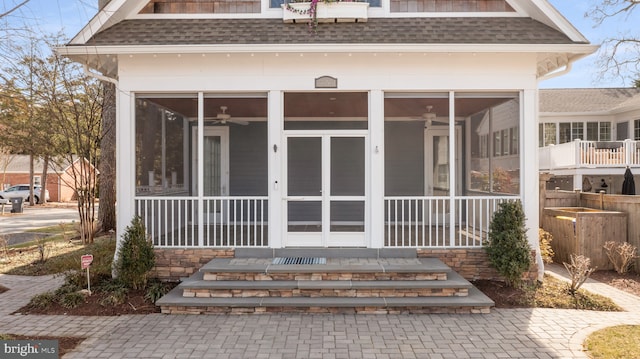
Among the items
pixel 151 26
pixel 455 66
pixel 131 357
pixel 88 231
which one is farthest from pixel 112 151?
pixel 455 66

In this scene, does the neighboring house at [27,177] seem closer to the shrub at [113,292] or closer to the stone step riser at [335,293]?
the shrub at [113,292]

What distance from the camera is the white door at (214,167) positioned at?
7.88 meters

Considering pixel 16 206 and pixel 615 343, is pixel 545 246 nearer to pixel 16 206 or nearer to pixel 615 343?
pixel 615 343

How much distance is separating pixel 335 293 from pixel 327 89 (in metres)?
3.43

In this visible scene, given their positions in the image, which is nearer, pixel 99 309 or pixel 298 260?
pixel 99 309

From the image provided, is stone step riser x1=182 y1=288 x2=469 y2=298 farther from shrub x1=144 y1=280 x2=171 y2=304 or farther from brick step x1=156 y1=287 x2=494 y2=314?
shrub x1=144 y1=280 x2=171 y2=304

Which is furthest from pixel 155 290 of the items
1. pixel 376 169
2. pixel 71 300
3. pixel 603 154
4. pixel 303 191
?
pixel 603 154

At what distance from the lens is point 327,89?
6.91m

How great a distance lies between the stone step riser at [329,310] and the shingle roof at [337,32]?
13.8 ft

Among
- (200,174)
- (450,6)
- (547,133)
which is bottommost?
(200,174)

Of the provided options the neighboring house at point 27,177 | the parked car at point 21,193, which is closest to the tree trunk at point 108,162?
the parked car at point 21,193

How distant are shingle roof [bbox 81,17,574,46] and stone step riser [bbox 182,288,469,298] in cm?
399

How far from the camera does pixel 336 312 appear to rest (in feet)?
18.3

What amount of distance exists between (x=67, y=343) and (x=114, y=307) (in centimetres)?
114
